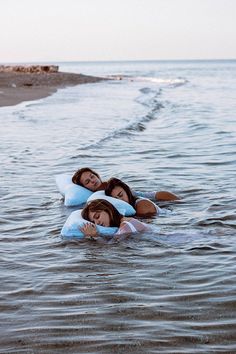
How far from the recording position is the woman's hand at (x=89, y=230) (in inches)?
274

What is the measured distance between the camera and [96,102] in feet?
93.6

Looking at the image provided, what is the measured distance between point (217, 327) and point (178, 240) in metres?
2.35

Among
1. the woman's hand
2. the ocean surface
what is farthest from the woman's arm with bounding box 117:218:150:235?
the woman's hand

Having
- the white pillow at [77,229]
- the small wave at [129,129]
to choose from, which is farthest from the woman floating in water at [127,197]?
the small wave at [129,129]

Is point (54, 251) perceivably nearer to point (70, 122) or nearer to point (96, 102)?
point (70, 122)

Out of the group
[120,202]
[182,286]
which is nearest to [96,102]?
[120,202]

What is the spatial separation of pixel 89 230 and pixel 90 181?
2.04 m

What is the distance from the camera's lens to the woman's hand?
6.95m

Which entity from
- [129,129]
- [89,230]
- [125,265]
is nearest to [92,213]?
[89,230]

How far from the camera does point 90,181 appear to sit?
29.3 feet

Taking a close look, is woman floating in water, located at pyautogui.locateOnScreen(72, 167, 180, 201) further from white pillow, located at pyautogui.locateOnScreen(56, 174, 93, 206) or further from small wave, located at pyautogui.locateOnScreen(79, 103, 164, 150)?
small wave, located at pyautogui.locateOnScreen(79, 103, 164, 150)

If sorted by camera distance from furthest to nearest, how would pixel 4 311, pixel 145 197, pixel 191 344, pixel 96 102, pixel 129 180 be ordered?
pixel 96 102 < pixel 129 180 < pixel 145 197 < pixel 4 311 < pixel 191 344

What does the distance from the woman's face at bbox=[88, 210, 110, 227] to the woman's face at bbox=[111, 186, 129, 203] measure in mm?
913

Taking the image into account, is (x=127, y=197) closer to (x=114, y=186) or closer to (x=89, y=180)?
(x=114, y=186)
